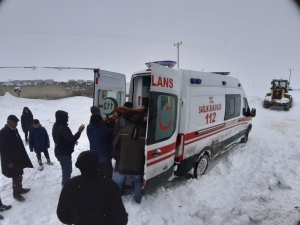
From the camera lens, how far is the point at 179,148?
3832mm

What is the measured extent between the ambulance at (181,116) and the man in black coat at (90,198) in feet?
4.22

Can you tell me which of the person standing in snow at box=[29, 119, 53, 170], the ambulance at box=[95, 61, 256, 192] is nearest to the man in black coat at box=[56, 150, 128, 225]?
the ambulance at box=[95, 61, 256, 192]

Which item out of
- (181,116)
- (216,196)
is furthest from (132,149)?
(216,196)

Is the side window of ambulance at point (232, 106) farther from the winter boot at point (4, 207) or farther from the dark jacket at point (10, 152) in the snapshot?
the winter boot at point (4, 207)

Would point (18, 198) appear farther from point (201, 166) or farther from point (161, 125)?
point (201, 166)

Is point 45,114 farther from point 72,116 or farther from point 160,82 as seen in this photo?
point 160,82

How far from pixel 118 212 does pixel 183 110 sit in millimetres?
2372

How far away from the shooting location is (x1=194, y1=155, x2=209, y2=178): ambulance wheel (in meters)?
4.45

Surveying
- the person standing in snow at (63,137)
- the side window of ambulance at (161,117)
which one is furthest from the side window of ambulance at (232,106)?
the person standing in snow at (63,137)

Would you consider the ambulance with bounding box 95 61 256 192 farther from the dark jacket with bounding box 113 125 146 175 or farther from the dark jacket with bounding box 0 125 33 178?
the dark jacket with bounding box 0 125 33 178

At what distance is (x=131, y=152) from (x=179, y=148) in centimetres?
110

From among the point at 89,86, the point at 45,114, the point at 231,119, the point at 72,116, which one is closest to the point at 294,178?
the point at 231,119

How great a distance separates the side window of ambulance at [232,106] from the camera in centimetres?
530

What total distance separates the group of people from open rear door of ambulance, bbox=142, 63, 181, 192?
0.66ft
